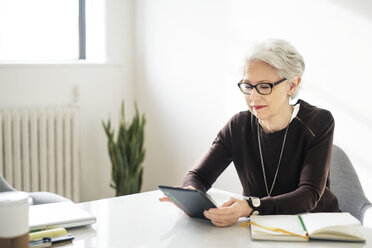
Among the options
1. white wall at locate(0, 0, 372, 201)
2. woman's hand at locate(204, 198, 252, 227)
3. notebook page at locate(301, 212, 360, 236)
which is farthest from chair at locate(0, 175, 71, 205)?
white wall at locate(0, 0, 372, 201)

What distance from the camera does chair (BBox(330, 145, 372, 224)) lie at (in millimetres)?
2414

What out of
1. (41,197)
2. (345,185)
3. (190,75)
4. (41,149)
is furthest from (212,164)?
(41,149)

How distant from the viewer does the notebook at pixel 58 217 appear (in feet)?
5.46

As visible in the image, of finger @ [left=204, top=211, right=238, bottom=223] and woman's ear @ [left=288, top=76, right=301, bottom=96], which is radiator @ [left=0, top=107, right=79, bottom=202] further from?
finger @ [left=204, top=211, right=238, bottom=223]

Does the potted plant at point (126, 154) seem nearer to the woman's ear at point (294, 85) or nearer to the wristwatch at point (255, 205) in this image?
the woman's ear at point (294, 85)

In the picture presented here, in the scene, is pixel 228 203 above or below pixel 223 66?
below

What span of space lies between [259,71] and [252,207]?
1.79 feet

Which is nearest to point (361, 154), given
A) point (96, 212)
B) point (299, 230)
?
point (299, 230)

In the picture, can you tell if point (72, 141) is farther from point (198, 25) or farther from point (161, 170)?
point (198, 25)

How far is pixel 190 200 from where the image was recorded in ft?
5.66

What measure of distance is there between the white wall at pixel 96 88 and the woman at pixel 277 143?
6.63ft

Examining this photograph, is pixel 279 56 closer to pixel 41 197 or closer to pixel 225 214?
pixel 225 214

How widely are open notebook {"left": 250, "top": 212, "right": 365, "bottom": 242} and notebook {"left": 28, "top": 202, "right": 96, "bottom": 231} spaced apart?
55 centimetres

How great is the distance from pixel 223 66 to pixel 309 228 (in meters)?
2.12
